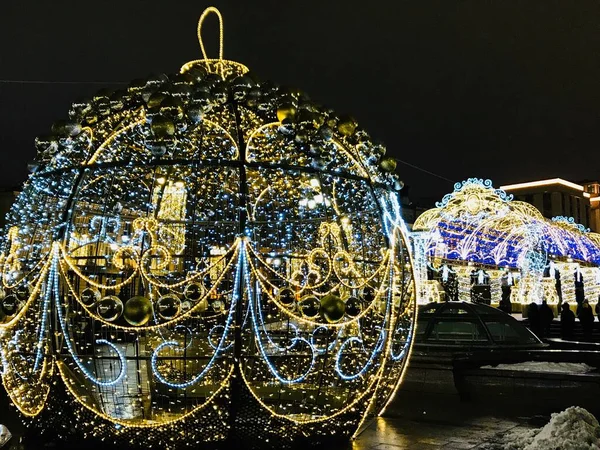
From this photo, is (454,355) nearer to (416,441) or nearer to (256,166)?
(416,441)

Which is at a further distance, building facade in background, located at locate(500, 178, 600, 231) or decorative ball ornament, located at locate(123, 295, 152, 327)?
building facade in background, located at locate(500, 178, 600, 231)

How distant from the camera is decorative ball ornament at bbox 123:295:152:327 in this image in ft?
18.8

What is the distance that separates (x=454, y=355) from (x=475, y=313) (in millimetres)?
1606

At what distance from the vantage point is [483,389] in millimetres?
9742

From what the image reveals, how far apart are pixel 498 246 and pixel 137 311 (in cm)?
2508

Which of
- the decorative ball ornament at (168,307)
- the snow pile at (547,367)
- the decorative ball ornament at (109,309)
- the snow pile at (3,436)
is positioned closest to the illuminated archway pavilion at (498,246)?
the snow pile at (547,367)

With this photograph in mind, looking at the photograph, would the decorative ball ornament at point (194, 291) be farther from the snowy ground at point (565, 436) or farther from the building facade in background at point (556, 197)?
the building facade in background at point (556, 197)

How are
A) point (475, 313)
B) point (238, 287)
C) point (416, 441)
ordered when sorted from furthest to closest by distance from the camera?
point (475, 313)
point (416, 441)
point (238, 287)

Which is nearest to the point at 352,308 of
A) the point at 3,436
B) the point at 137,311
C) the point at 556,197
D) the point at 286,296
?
the point at 286,296

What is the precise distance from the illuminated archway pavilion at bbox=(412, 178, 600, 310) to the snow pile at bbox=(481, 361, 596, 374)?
51.0ft

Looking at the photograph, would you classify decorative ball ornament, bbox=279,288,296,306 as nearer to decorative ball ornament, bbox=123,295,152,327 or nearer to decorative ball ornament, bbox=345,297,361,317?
decorative ball ornament, bbox=345,297,361,317

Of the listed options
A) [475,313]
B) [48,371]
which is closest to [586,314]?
[475,313]

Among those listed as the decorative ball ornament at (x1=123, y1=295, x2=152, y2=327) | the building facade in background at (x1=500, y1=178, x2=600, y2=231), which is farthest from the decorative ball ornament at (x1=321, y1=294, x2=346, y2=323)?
the building facade in background at (x1=500, y1=178, x2=600, y2=231)

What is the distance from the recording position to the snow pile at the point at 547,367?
31.6 ft
